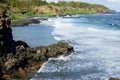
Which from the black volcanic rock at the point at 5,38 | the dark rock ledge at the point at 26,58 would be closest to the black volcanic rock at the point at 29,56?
the dark rock ledge at the point at 26,58

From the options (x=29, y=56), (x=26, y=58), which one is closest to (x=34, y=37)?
(x=29, y=56)

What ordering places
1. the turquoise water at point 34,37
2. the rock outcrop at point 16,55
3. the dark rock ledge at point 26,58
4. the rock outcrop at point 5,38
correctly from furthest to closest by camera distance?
the turquoise water at point 34,37, the rock outcrop at point 5,38, the rock outcrop at point 16,55, the dark rock ledge at point 26,58

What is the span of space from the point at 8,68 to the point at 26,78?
11.1 feet

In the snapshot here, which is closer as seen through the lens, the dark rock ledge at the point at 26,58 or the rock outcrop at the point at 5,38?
the dark rock ledge at the point at 26,58

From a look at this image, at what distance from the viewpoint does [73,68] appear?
44438 mm

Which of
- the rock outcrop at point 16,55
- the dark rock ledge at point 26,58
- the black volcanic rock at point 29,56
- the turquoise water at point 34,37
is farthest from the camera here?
the turquoise water at point 34,37

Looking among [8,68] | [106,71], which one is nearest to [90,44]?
[106,71]

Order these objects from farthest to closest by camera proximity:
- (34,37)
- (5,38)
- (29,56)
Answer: (34,37)
(29,56)
(5,38)

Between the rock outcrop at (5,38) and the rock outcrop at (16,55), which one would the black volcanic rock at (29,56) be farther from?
the rock outcrop at (5,38)

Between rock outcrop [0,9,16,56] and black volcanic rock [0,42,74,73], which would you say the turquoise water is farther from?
rock outcrop [0,9,16,56]

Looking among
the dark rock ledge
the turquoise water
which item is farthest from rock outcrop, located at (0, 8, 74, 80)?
the turquoise water

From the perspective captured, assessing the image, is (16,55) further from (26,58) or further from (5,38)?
(5,38)

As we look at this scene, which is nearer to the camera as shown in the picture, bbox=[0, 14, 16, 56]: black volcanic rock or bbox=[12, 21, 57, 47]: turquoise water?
bbox=[0, 14, 16, 56]: black volcanic rock

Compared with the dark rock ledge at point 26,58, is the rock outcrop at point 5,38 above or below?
above
